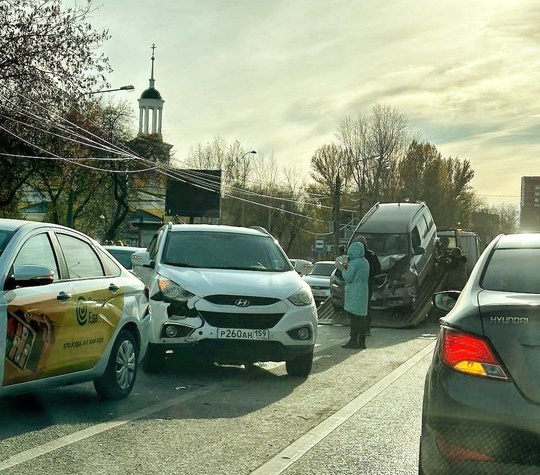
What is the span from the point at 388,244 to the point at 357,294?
27.1 feet

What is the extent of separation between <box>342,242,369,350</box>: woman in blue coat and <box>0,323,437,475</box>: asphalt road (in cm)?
299

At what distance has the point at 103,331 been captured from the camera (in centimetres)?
802

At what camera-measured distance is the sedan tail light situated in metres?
4.18

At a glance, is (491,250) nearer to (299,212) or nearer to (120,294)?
(120,294)

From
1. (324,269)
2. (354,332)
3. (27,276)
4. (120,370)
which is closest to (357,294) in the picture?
(354,332)

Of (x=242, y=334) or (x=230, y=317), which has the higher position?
(x=230, y=317)

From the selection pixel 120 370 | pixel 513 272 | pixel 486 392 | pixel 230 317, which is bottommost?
pixel 120 370

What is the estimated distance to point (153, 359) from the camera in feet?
33.8

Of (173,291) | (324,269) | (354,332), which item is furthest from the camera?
(324,269)

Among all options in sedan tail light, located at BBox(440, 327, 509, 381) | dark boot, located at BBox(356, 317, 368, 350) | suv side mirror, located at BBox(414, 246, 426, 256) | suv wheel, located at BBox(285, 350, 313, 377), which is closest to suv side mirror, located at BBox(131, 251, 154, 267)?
suv wheel, located at BBox(285, 350, 313, 377)

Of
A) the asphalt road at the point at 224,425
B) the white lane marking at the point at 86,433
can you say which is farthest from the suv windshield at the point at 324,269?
the white lane marking at the point at 86,433

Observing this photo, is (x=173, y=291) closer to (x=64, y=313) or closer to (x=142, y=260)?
(x=142, y=260)

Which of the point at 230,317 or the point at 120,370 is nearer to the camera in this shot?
the point at 120,370

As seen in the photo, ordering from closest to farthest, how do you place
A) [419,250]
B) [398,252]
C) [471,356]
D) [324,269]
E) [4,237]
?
[471,356] < [4,237] < [398,252] < [419,250] < [324,269]
